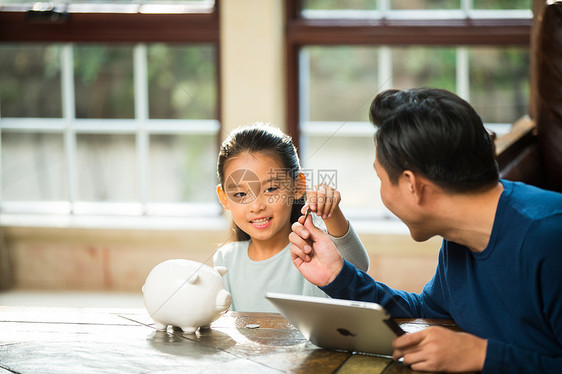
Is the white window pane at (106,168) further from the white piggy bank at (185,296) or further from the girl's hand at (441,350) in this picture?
the girl's hand at (441,350)

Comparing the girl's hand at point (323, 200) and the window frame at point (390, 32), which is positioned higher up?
the window frame at point (390, 32)

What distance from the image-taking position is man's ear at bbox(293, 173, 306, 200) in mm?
1803

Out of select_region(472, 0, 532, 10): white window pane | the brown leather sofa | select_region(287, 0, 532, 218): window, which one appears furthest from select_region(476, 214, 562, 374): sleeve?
select_region(472, 0, 532, 10): white window pane

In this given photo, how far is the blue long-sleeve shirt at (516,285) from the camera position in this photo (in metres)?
1.07

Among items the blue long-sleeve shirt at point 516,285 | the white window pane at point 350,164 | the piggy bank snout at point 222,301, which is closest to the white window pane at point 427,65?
the white window pane at point 350,164

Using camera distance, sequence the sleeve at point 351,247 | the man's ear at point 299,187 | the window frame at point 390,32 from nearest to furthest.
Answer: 1. the sleeve at point 351,247
2. the man's ear at point 299,187
3. the window frame at point 390,32

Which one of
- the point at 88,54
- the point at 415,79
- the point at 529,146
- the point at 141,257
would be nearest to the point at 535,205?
the point at 529,146

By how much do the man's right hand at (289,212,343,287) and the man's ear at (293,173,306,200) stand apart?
41 cm

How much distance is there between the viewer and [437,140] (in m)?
1.12

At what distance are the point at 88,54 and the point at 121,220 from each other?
78cm

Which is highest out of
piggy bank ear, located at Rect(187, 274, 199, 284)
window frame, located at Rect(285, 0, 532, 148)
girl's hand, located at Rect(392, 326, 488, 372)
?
window frame, located at Rect(285, 0, 532, 148)

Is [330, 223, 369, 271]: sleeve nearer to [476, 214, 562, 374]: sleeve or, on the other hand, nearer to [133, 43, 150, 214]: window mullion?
[476, 214, 562, 374]: sleeve

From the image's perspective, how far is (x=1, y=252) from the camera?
296 cm

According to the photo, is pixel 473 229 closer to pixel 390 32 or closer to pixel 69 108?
pixel 390 32
